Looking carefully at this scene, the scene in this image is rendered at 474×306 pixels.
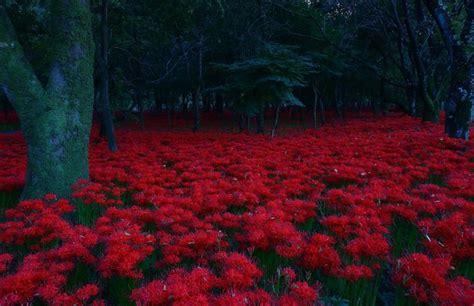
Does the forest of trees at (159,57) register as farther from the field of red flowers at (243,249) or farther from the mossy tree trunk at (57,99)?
the field of red flowers at (243,249)

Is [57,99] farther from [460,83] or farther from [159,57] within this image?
[159,57]

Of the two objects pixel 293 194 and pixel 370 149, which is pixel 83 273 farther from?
pixel 370 149

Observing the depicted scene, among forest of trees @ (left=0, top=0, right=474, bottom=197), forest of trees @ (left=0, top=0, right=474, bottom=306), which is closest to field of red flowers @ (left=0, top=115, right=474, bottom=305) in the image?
forest of trees @ (left=0, top=0, right=474, bottom=306)

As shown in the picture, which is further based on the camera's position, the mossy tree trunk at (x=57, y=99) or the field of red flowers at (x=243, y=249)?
the mossy tree trunk at (x=57, y=99)

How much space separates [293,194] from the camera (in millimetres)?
5789

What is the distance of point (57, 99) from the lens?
621cm

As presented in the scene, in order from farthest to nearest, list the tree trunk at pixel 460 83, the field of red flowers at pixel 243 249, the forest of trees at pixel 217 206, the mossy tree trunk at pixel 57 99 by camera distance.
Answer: the tree trunk at pixel 460 83
the mossy tree trunk at pixel 57 99
the forest of trees at pixel 217 206
the field of red flowers at pixel 243 249

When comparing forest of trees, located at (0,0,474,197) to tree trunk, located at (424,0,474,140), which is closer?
forest of trees, located at (0,0,474,197)

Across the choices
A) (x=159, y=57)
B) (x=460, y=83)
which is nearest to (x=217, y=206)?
(x=460, y=83)

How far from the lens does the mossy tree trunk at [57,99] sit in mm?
5863

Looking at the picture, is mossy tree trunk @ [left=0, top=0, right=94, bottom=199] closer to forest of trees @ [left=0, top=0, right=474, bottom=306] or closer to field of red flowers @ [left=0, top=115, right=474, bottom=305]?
forest of trees @ [left=0, top=0, right=474, bottom=306]

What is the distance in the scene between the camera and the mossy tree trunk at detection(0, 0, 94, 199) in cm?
586

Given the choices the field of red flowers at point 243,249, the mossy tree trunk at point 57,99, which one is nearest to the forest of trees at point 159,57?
the mossy tree trunk at point 57,99

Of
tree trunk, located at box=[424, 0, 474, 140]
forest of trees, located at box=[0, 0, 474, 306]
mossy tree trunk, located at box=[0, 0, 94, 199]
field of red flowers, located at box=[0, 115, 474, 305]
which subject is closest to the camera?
field of red flowers, located at box=[0, 115, 474, 305]
